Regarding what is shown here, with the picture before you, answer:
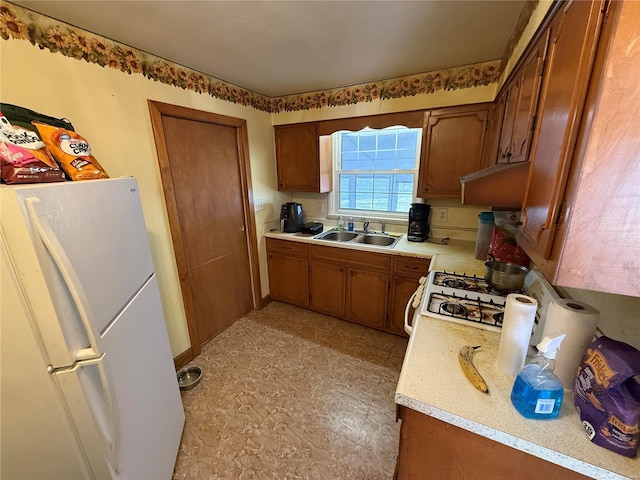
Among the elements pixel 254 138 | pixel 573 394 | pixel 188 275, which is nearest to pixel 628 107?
pixel 573 394

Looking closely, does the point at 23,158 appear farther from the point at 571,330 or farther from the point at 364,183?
the point at 364,183

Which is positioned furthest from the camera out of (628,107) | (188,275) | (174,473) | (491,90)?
(188,275)

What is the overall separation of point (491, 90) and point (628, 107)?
1798mm

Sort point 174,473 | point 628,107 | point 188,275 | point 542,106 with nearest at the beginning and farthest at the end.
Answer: point 628,107 → point 542,106 → point 174,473 → point 188,275

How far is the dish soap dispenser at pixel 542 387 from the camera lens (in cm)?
66

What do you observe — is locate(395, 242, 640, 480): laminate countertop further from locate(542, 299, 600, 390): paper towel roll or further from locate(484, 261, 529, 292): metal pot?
locate(484, 261, 529, 292): metal pot

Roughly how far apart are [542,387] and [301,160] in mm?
2559

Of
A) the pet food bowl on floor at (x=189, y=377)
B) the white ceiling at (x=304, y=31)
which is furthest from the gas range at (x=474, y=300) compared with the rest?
the pet food bowl on floor at (x=189, y=377)

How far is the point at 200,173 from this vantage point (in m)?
2.10

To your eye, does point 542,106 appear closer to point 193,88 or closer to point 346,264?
point 346,264

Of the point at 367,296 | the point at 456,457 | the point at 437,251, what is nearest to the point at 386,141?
the point at 437,251

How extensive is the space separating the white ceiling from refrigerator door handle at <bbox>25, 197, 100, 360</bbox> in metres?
1.14

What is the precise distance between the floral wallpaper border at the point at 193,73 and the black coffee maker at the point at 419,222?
99cm

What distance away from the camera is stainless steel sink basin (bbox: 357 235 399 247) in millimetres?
2537
